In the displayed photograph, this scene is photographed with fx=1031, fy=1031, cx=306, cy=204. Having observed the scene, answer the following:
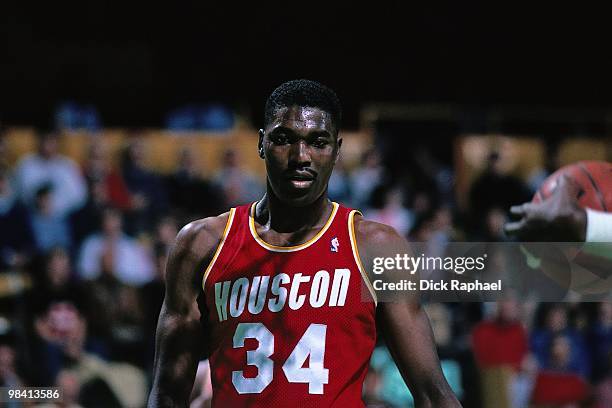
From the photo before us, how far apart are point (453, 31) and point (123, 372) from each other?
330 inches

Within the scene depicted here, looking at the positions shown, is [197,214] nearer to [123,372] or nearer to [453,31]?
[123,372]

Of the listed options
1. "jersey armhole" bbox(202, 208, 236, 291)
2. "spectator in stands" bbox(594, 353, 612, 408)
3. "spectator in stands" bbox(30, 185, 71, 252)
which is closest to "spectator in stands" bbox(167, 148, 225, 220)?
"spectator in stands" bbox(30, 185, 71, 252)

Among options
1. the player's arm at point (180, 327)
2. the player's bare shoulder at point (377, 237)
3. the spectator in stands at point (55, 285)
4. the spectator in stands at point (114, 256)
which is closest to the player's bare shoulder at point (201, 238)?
the player's arm at point (180, 327)

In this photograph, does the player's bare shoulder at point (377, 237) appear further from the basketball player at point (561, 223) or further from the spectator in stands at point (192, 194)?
the spectator in stands at point (192, 194)

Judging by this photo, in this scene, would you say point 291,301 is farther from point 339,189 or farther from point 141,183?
point 339,189

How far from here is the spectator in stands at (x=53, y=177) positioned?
9.77m

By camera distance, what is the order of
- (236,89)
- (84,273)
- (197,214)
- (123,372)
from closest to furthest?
(123,372) → (84,273) → (197,214) → (236,89)

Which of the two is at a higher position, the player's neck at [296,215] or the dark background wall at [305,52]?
the dark background wall at [305,52]

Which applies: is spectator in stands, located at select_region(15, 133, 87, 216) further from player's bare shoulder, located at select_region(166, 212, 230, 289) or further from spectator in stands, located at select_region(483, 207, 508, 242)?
player's bare shoulder, located at select_region(166, 212, 230, 289)

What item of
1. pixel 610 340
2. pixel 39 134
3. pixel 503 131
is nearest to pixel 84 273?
pixel 39 134

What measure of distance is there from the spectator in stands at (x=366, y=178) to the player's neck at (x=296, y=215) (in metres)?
6.78

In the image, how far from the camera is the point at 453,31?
14.7 meters

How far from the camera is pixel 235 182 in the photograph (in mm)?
10555

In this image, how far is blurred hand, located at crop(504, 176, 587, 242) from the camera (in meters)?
3.79
